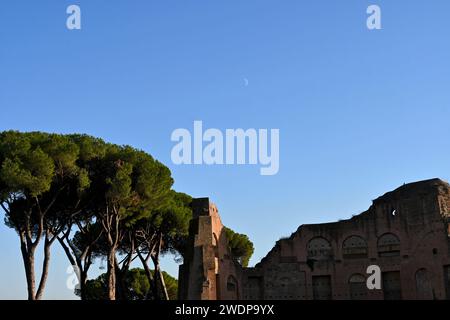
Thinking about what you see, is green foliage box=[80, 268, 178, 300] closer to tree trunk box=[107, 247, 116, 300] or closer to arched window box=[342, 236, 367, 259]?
tree trunk box=[107, 247, 116, 300]

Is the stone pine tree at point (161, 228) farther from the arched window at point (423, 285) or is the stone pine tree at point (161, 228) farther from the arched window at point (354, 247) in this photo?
the arched window at point (423, 285)

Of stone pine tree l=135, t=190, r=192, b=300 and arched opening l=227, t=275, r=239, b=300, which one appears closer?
arched opening l=227, t=275, r=239, b=300

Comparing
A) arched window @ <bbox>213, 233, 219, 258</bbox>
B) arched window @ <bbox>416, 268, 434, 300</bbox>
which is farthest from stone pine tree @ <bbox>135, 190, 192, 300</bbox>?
arched window @ <bbox>416, 268, 434, 300</bbox>

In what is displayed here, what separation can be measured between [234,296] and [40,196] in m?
11.7

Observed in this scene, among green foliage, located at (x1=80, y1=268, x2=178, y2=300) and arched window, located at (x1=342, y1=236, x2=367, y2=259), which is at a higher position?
arched window, located at (x1=342, y1=236, x2=367, y2=259)

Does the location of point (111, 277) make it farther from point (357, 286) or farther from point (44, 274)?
point (357, 286)

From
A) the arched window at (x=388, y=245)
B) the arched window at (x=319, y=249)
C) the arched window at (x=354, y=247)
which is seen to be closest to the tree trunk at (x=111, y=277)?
the arched window at (x=319, y=249)

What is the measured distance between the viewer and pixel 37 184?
85.0 feet

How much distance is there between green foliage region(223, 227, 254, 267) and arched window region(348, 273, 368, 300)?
379 inches

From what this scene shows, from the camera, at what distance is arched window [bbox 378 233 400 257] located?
3434 centimetres
